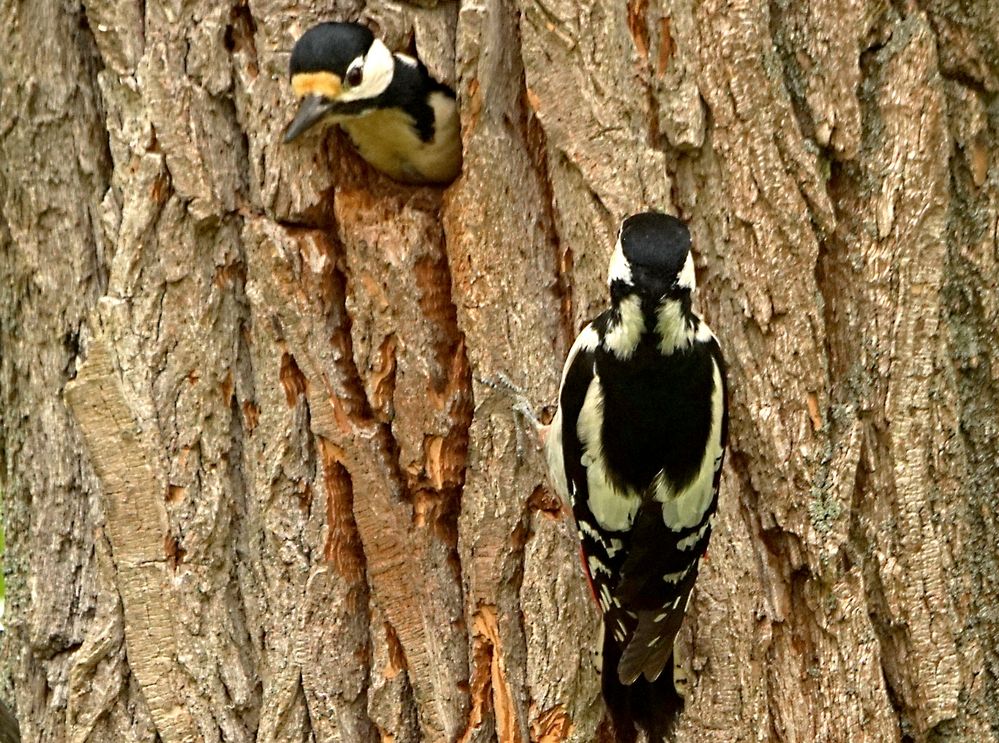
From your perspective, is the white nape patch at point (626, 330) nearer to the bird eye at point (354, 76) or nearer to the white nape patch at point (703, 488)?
the white nape patch at point (703, 488)

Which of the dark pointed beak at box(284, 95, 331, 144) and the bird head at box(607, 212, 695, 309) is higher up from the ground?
the dark pointed beak at box(284, 95, 331, 144)

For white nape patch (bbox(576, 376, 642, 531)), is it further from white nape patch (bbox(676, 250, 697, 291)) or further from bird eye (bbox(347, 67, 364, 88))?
bird eye (bbox(347, 67, 364, 88))

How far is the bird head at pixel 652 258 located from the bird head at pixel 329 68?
2.08 feet

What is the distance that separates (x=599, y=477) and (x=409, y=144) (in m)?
0.82

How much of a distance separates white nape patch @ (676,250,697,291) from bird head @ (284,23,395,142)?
2.50 ft

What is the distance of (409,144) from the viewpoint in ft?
8.71

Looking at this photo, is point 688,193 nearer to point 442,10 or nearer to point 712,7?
point 712,7

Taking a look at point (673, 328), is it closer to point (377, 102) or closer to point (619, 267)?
point (619, 267)

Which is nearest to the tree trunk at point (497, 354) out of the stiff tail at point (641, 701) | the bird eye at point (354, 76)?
the stiff tail at point (641, 701)

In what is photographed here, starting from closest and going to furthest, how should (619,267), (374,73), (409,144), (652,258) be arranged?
1. (652,258)
2. (619,267)
3. (374,73)
4. (409,144)

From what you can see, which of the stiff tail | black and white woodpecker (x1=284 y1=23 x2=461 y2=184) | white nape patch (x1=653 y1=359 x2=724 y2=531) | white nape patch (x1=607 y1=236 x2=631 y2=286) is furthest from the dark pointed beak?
the stiff tail

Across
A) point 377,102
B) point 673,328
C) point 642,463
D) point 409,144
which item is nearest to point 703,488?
point 642,463

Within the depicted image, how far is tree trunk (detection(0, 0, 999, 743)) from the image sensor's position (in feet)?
7.95

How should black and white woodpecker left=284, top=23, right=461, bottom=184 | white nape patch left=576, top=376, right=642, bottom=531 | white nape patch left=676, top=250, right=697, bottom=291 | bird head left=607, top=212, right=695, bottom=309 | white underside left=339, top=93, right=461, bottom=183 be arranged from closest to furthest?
bird head left=607, top=212, right=695, bottom=309 < white nape patch left=676, top=250, right=697, bottom=291 < black and white woodpecker left=284, top=23, right=461, bottom=184 < white nape patch left=576, top=376, right=642, bottom=531 < white underside left=339, top=93, right=461, bottom=183
